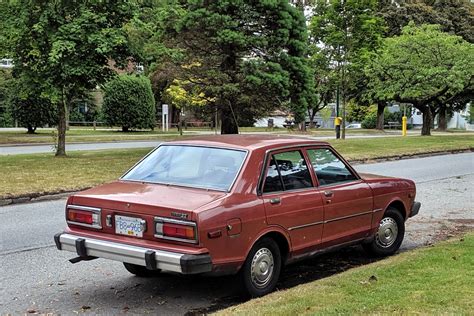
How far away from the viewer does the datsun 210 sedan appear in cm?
492

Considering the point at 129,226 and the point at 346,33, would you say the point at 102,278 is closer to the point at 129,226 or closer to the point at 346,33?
the point at 129,226

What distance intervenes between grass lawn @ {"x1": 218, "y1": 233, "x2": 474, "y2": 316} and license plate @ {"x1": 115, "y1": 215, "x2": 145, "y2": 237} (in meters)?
1.03

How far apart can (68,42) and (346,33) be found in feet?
67.1

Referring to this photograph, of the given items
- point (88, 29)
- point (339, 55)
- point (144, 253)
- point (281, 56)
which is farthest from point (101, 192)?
point (339, 55)

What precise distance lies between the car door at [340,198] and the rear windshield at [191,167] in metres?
1.07

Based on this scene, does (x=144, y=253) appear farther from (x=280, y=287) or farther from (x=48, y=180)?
(x=48, y=180)

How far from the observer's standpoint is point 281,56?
863 inches

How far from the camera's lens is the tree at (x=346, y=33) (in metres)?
32.3

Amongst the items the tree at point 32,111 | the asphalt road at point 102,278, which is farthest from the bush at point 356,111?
the asphalt road at point 102,278

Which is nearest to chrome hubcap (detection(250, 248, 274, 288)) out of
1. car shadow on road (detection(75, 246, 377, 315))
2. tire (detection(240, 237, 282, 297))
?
tire (detection(240, 237, 282, 297))

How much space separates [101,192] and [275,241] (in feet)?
5.73

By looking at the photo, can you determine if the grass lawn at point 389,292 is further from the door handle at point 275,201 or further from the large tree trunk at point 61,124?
the large tree trunk at point 61,124

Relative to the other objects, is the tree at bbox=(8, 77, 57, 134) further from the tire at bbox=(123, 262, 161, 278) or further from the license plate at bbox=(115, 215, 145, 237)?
the license plate at bbox=(115, 215, 145, 237)

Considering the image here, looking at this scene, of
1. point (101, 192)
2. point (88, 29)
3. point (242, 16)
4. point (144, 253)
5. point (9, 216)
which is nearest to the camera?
point (144, 253)
